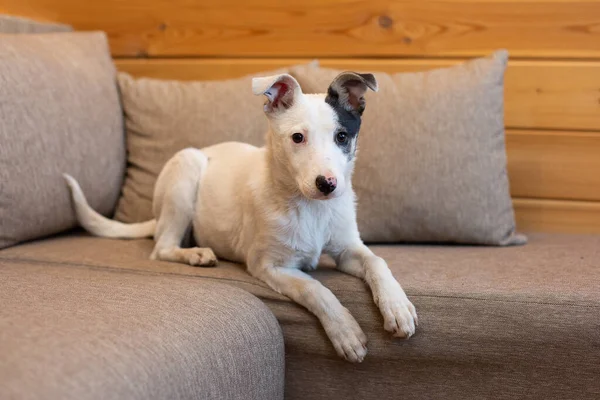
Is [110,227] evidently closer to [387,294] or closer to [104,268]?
[104,268]

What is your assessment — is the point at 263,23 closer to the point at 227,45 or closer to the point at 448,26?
the point at 227,45

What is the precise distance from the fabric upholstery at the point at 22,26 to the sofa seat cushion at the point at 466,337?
50.6 inches

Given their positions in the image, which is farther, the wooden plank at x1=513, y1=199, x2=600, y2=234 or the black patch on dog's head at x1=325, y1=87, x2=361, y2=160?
the wooden plank at x1=513, y1=199, x2=600, y2=234

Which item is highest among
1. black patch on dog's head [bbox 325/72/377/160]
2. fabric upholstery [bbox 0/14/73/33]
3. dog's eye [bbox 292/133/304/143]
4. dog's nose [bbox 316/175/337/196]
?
fabric upholstery [bbox 0/14/73/33]

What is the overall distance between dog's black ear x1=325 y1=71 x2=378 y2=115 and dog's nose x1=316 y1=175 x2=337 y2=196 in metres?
0.25

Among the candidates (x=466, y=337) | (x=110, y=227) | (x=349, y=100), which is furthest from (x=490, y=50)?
(x=110, y=227)

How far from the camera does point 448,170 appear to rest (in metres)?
2.37

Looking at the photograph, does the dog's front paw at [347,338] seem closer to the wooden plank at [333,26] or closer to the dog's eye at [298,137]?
the dog's eye at [298,137]

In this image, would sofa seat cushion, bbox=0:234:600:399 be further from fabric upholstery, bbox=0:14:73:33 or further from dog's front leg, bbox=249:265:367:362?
fabric upholstery, bbox=0:14:73:33

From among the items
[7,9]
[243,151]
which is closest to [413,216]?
[243,151]

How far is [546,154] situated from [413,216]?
67 centimetres

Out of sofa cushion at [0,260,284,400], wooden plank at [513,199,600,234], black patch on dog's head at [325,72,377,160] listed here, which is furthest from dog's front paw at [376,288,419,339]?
wooden plank at [513,199,600,234]

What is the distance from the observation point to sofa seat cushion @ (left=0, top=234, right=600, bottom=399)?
177 cm

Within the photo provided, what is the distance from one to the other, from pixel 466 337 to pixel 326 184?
0.51 metres
